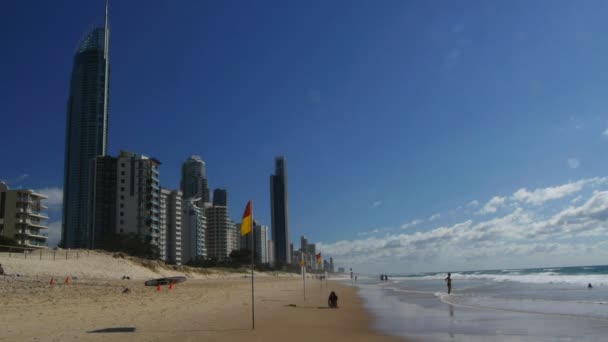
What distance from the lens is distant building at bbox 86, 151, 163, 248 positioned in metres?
112

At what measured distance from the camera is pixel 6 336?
12.5 m

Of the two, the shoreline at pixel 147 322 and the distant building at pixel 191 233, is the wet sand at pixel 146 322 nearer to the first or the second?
the shoreline at pixel 147 322

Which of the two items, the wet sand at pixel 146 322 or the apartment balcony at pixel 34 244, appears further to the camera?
the apartment balcony at pixel 34 244

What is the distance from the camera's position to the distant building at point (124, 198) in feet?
368

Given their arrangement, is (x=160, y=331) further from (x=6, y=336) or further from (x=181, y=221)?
(x=181, y=221)


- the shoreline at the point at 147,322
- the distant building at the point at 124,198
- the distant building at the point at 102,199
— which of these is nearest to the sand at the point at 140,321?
the shoreline at the point at 147,322

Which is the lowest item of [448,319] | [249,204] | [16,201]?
[448,319]

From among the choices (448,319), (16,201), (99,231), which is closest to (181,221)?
(99,231)

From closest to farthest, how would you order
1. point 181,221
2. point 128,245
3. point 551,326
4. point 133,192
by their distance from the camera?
point 551,326 < point 128,245 < point 133,192 < point 181,221

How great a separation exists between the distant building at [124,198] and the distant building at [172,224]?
34.8 metres

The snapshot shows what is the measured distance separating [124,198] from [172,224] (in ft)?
162

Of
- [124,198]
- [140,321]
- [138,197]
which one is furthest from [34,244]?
[140,321]

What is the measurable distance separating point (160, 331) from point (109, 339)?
1.99 m

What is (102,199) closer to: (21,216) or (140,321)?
(21,216)
